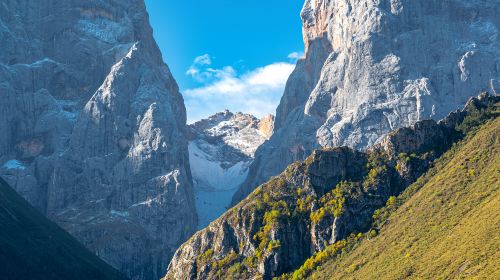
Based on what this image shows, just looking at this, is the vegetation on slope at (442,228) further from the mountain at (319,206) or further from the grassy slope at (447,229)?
the mountain at (319,206)

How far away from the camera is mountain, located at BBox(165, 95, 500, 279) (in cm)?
16738

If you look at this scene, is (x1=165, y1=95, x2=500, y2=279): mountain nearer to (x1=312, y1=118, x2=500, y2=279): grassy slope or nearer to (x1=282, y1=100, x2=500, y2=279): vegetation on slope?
(x1=282, y1=100, x2=500, y2=279): vegetation on slope

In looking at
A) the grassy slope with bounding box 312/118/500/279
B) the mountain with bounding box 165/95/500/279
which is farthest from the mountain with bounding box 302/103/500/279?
the mountain with bounding box 165/95/500/279

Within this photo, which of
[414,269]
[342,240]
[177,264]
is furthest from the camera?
[177,264]

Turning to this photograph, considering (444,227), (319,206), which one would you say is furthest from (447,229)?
(319,206)

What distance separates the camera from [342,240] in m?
165

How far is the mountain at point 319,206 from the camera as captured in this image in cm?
16738

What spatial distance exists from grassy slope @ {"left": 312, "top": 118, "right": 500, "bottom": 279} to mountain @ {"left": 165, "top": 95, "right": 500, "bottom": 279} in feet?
15.0

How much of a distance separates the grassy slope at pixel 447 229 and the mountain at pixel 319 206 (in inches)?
179

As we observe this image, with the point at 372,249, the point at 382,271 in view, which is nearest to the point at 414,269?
the point at 382,271

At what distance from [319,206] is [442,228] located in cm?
3218

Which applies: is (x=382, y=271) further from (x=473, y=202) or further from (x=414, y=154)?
(x=414, y=154)

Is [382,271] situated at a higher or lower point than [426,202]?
lower

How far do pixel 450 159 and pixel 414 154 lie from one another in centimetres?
776
